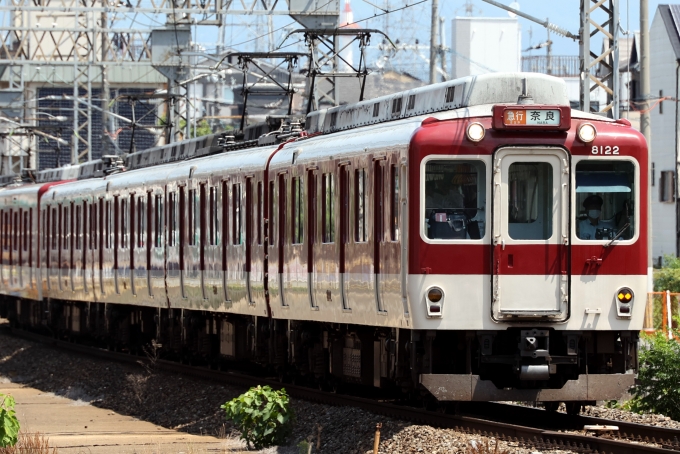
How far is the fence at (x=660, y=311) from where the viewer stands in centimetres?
2477

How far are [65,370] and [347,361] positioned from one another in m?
10.3

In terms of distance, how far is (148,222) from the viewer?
23.8 m

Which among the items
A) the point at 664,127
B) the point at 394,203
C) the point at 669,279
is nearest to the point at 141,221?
the point at 394,203

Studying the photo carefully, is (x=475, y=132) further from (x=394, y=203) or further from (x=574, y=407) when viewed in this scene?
(x=574, y=407)

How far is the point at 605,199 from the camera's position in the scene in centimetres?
1357

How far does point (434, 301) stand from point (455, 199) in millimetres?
935

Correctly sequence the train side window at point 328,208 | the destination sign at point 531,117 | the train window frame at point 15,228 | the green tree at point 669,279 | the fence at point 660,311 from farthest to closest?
the green tree at point 669,279
the train window frame at point 15,228
the fence at point 660,311
the train side window at point 328,208
the destination sign at point 531,117

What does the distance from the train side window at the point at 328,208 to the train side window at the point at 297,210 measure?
31.6 inches

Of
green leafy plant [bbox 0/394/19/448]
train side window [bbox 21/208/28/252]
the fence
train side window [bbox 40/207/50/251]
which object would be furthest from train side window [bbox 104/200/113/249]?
green leafy plant [bbox 0/394/19/448]

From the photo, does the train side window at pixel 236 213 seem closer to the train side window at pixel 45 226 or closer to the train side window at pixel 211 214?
the train side window at pixel 211 214

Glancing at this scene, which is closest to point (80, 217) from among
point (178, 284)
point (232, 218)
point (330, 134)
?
point (178, 284)

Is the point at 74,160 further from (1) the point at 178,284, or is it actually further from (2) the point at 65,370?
(1) the point at 178,284

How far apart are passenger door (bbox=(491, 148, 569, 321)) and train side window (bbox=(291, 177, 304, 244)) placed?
393cm

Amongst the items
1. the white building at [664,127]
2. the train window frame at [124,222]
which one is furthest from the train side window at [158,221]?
the white building at [664,127]
